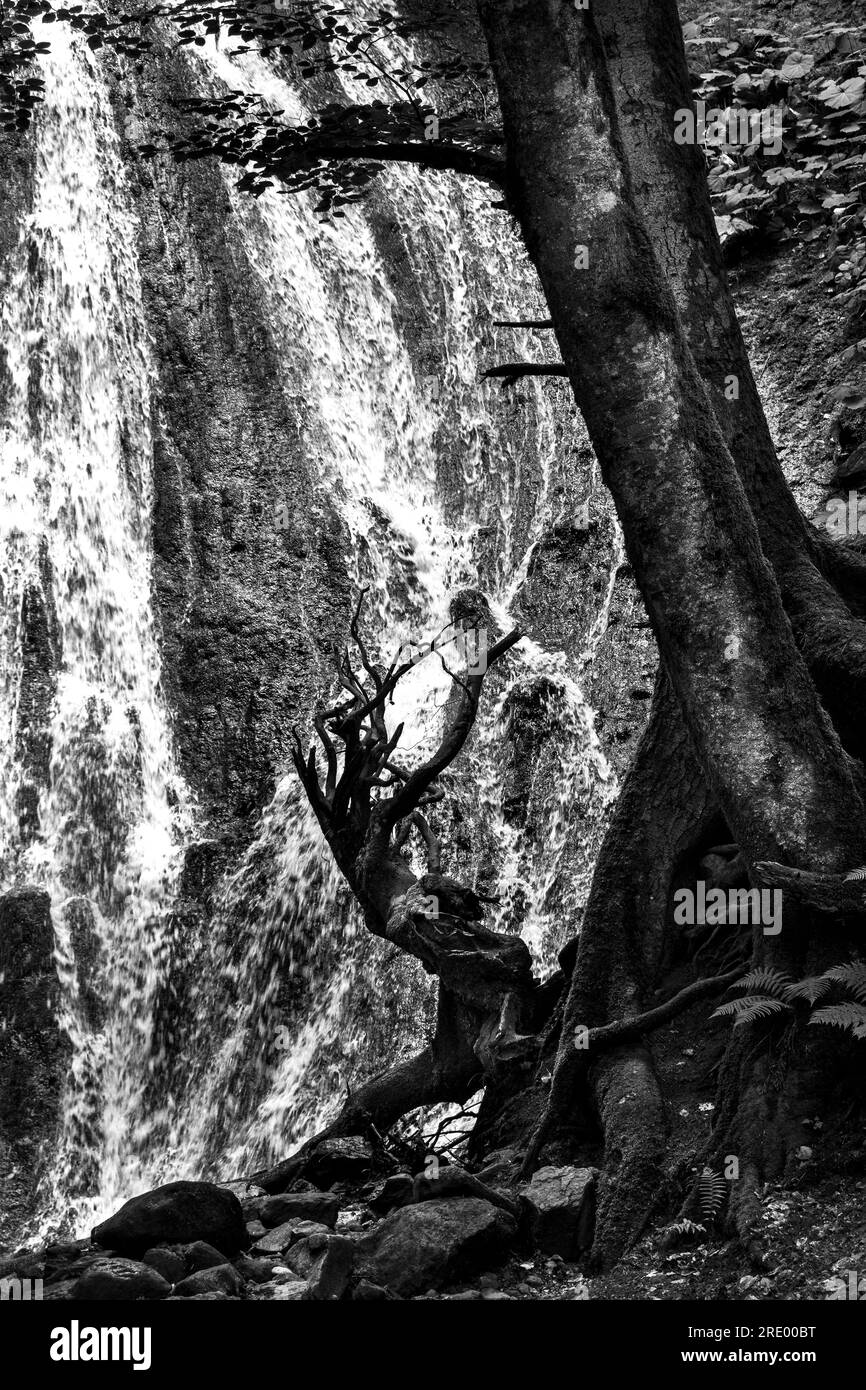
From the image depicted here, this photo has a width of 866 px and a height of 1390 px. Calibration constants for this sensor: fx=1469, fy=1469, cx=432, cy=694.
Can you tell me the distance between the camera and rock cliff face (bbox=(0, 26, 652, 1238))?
1435 centimetres

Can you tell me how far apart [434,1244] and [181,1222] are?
1692mm

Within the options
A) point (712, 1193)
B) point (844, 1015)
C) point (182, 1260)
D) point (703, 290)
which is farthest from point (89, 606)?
point (844, 1015)

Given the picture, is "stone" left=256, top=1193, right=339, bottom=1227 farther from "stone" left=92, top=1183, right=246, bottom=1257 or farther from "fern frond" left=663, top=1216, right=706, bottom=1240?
"fern frond" left=663, top=1216, right=706, bottom=1240

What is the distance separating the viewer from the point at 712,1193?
235 inches

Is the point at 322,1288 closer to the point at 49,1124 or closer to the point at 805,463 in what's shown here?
the point at 49,1124

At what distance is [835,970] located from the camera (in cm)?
582

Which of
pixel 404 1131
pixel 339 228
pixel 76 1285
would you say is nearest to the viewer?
pixel 76 1285

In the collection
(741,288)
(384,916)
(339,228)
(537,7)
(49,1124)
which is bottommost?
(49,1124)

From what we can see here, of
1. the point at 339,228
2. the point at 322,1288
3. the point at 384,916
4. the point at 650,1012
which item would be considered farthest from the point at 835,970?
the point at 339,228

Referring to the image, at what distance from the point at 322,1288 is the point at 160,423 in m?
14.1

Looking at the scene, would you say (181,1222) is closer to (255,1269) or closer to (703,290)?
(255,1269)

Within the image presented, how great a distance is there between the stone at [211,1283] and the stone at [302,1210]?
4.55 feet

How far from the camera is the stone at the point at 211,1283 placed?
6.34 m

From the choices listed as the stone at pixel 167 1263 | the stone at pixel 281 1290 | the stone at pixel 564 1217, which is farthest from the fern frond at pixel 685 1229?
the stone at pixel 167 1263
